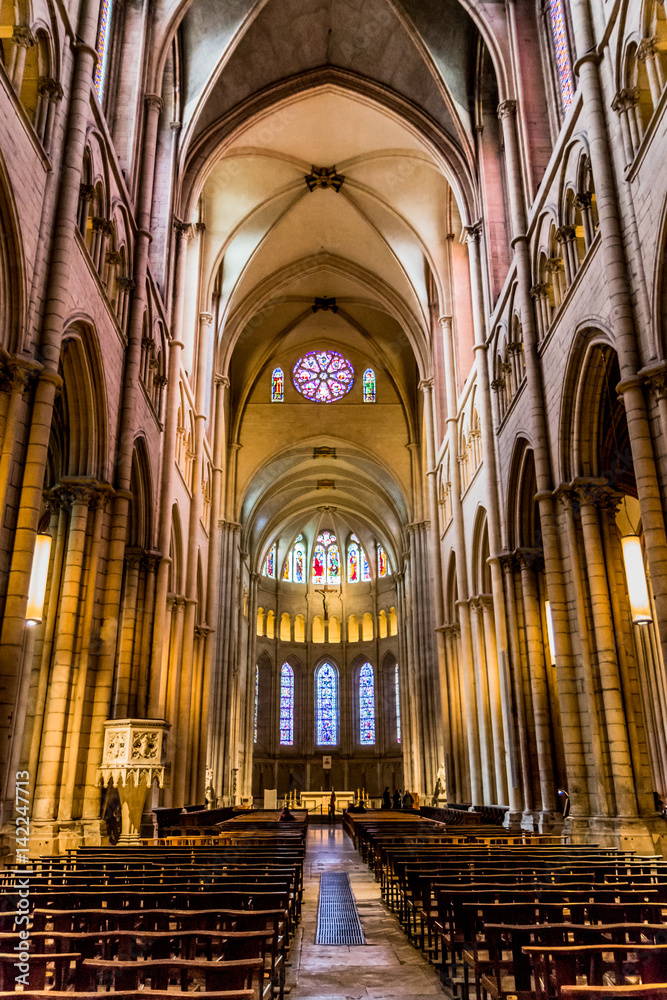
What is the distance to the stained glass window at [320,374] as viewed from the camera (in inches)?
1532

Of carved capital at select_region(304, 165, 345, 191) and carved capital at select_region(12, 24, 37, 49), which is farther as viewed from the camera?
carved capital at select_region(304, 165, 345, 191)

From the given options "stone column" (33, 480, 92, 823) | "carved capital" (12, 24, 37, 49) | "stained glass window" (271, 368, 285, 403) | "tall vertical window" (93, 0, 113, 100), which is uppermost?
"stained glass window" (271, 368, 285, 403)

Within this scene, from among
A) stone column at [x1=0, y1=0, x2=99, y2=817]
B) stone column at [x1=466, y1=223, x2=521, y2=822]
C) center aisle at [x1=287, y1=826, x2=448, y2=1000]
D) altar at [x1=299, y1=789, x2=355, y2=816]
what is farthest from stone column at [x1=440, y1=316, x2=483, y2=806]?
altar at [x1=299, y1=789, x2=355, y2=816]

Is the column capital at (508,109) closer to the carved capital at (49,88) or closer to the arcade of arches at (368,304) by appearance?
the arcade of arches at (368,304)

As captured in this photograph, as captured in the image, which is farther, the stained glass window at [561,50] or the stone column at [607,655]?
the stained glass window at [561,50]

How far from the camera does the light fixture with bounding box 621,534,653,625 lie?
36.9 feet

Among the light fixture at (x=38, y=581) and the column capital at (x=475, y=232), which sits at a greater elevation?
the column capital at (x=475, y=232)

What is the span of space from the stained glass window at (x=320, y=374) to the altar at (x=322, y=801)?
20.1m

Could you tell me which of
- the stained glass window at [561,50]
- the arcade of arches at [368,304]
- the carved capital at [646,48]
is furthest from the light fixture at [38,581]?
the stained glass window at [561,50]

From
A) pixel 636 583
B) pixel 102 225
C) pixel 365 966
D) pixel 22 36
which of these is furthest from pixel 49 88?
pixel 365 966

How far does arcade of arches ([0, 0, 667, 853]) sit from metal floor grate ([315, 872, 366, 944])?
301 centimetres

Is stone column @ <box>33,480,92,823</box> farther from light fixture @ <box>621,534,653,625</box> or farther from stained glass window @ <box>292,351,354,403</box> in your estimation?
stained glass window @ <box>292,351,354,403</box>

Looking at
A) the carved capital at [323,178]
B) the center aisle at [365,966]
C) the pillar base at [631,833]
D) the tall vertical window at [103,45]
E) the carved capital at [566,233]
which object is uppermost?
the carved capital at [323,178]

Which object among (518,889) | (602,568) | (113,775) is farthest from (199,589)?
(518,889)
